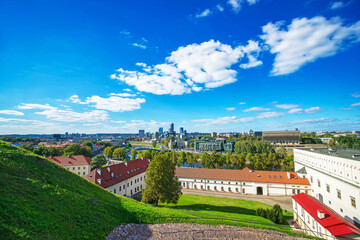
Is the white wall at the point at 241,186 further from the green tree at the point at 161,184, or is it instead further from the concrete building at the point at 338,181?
the green tree at the point at 161,184

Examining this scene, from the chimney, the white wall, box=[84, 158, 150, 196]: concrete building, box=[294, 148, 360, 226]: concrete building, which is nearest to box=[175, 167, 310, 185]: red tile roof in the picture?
the white wall

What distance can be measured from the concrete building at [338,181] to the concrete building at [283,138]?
133 meters

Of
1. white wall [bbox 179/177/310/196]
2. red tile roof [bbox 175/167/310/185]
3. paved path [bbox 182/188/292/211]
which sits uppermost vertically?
red tile roof [bbox 175/167/310/185]

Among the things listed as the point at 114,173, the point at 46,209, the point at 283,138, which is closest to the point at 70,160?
the point at 114,173

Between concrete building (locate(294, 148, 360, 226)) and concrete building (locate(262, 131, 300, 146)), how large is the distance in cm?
13316

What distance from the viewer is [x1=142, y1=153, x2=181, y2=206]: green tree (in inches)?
1136

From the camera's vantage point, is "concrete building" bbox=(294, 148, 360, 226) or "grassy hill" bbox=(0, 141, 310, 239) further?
"concrete building" bbox=(294, 148, 360, 226)

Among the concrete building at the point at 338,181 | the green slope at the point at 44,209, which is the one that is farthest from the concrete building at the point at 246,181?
the green slope at the point at 44,209

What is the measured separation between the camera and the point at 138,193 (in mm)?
44250

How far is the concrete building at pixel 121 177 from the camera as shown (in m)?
36.0

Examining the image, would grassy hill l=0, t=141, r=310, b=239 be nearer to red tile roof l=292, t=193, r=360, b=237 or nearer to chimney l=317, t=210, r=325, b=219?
red tile roof l=292, t=193, r=360, b=237

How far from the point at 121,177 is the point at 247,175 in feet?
102

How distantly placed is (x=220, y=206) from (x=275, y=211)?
1045 cm

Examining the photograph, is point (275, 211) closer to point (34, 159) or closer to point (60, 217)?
point (60, 217)
